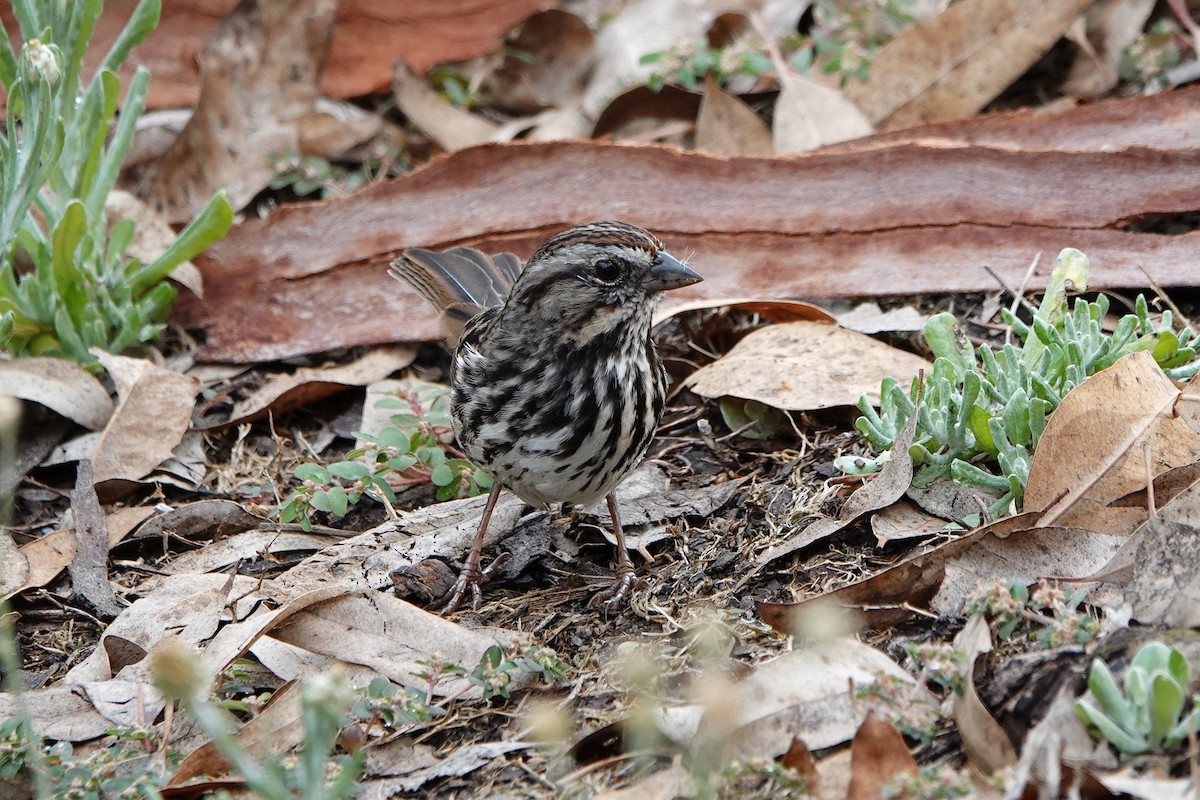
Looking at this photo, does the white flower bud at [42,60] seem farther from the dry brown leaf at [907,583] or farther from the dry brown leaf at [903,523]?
the dry brown leaf at [903,523]

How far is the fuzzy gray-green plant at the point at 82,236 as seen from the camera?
499 cm

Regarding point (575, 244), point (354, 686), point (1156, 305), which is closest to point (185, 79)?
point (575, 244)

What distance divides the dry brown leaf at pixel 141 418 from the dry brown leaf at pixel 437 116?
2182 mm

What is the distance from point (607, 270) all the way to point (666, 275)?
7.2 inches

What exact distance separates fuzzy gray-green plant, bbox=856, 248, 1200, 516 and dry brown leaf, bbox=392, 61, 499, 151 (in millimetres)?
3530

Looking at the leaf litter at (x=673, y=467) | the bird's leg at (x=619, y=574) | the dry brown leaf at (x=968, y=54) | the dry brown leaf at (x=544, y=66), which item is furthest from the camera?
the dry brown leaf at (x=544, y=66)

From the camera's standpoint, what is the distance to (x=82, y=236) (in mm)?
5164

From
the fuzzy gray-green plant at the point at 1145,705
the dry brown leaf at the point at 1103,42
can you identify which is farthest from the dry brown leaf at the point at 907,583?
→ the dry brown leaf at the point at 1103,42

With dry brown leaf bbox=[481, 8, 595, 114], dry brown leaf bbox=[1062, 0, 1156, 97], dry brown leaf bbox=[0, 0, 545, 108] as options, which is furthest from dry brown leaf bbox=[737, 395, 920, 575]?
dry brown leaf bbox=[0, 0, 545, 108]

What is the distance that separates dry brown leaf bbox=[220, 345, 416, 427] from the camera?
17.6 feet

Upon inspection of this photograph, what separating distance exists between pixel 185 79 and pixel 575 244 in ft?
11.9

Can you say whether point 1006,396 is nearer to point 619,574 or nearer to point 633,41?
point 619,574

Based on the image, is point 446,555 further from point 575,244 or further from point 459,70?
point 459,70

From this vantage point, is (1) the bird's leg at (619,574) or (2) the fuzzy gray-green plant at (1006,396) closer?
(2) the fuzzy gray-green plant at (1006,396)
